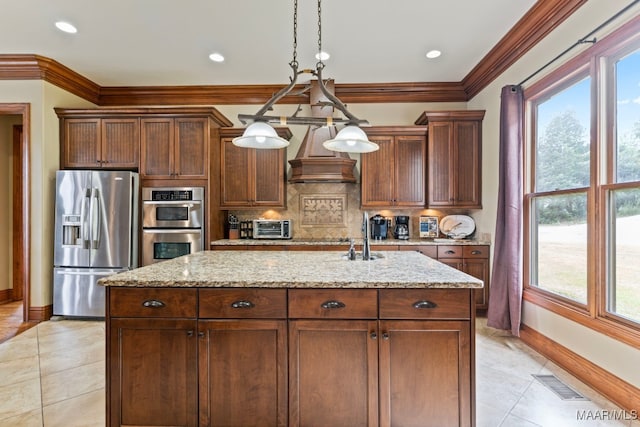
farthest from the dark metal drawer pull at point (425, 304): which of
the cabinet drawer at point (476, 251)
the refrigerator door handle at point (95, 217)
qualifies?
the refrigerator door handle at point (95, 217)

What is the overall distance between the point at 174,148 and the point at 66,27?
1475 millimetres

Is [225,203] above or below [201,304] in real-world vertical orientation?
above

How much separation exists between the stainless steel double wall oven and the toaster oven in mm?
739

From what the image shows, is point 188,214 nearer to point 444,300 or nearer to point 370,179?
point 370,179

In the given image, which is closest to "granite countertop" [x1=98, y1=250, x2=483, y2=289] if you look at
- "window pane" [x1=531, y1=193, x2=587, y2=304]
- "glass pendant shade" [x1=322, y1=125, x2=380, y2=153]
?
"glass pendant shade" [x1=322, y1=125, x2=380, y2=153]

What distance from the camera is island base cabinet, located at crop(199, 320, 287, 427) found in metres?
1.62

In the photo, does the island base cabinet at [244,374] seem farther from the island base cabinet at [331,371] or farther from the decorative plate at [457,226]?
the decorative plate at [457,226]

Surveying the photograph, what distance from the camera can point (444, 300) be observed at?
62.6 inches

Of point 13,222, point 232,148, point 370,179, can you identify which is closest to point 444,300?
point 370,179

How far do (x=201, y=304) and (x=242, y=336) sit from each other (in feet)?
0.88

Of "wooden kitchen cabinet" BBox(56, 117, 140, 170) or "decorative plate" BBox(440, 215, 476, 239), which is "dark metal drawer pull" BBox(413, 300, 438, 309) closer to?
"decorative plate" BBox(440, 215, 476, 239)

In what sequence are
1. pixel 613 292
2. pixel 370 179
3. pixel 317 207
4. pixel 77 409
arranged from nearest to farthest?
pixel 77 409, pixel 613 292, pixel 370 179, pixel 317 207

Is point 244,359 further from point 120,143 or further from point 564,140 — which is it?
point 120,143

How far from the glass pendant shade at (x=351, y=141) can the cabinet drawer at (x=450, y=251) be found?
215 centimetres
